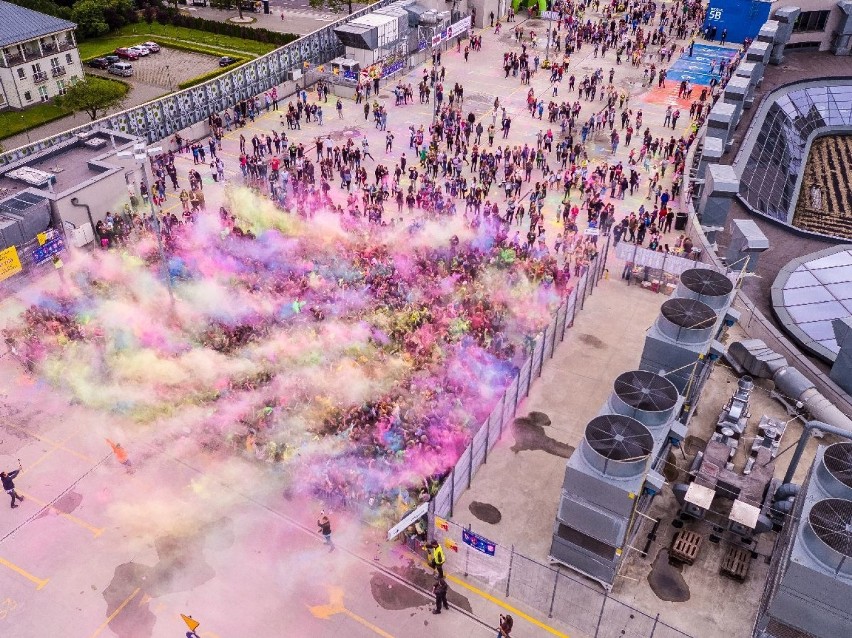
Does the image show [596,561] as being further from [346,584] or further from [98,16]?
[98,16]

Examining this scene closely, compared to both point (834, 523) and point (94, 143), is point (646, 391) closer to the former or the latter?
point (834, 523)

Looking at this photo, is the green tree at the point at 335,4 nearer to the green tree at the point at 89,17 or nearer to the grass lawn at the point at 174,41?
the grass lawn at the point at 174,41

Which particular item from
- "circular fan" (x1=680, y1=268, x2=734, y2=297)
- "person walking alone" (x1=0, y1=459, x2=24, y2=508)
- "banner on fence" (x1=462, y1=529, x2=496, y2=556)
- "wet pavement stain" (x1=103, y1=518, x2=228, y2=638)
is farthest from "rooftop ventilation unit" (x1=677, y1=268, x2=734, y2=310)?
"person walking alone" (x1=0, y1=459, x2=24, y2=508)

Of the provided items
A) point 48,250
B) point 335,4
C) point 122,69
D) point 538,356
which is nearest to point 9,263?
point 48,250

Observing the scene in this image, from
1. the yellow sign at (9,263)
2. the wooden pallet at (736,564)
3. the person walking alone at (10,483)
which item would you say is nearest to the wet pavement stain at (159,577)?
the person walking alone at (10,483)

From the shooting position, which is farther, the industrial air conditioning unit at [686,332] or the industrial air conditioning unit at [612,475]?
the industrial air conditioning unit at [686,332]

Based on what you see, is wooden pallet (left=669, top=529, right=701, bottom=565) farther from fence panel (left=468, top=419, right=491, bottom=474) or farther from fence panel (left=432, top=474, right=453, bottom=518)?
fence panel (left=432, top=474, right=453, bottom=518)
